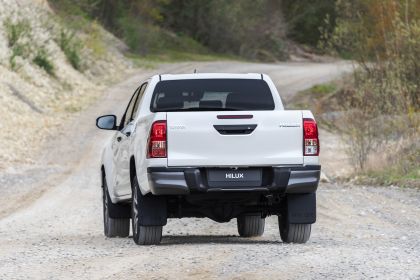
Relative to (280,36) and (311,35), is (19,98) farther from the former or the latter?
(311,35)

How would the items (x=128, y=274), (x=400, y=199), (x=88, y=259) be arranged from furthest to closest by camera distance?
(x=400, y=199)
(x=88, y=259)
(x=128, y=274)

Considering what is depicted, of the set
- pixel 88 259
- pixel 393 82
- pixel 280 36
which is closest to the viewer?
pixel 88 259

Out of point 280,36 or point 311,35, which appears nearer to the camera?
point 280,36

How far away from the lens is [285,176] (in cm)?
Answer: 1099

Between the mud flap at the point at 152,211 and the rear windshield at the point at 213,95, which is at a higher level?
the rear windshield at the point at 213,95

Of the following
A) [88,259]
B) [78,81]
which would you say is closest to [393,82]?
[88,259]

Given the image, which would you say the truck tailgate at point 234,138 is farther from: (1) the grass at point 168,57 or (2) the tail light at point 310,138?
(1) the grass at point 168,57

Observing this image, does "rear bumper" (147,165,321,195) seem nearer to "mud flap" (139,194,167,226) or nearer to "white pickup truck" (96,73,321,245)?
"white pickup truck" (96,73,321,245)

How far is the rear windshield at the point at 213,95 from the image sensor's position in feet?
39.1

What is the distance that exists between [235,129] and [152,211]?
118 centimetres

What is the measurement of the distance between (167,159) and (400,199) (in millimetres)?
8105

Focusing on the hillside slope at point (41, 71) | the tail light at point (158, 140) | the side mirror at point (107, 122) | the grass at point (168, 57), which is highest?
the tail light at point (158, 140)

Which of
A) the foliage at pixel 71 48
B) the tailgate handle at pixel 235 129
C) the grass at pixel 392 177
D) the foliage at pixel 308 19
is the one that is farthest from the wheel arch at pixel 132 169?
the foliage at pixel 308 19

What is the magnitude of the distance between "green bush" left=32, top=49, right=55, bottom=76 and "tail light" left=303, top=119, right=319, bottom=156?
96.4 ft
